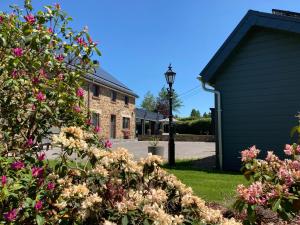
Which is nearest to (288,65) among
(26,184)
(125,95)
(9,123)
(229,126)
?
(229,126)

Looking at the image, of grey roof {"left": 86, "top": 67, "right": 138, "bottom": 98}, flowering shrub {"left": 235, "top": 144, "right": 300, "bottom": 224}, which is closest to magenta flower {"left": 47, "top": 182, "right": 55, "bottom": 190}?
flowering shrub {"left": 235, "top": 144, "right": 300, "bottom": 224}

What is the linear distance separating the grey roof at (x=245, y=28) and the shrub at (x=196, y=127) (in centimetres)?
3372

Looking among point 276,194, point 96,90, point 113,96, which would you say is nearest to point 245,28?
point 276,194

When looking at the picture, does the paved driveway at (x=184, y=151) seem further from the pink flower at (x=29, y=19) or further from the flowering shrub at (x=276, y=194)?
the flowering shrub at (x=276, y=194)

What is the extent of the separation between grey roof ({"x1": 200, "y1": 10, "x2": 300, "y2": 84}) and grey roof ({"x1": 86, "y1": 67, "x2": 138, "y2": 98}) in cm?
1902

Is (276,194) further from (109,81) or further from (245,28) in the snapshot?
(109,81)

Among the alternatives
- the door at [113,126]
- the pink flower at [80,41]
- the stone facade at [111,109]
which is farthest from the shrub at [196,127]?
the pink flower at [80,41]

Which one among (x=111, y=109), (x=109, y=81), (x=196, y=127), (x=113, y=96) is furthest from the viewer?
(x=196, y=127)

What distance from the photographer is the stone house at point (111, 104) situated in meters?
30.8

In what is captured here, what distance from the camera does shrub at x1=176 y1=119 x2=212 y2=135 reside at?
4662cm

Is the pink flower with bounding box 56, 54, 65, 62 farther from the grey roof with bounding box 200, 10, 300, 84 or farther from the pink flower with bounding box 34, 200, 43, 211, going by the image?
the grey roof with bounding box 200, 10, 300, 84

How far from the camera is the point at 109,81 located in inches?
1382

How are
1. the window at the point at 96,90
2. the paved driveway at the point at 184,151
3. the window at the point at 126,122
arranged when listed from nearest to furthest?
the paved driveway at the point at 184,151 → the window at the point at 96,90 → the window at the point at 126,122

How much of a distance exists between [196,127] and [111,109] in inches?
683
